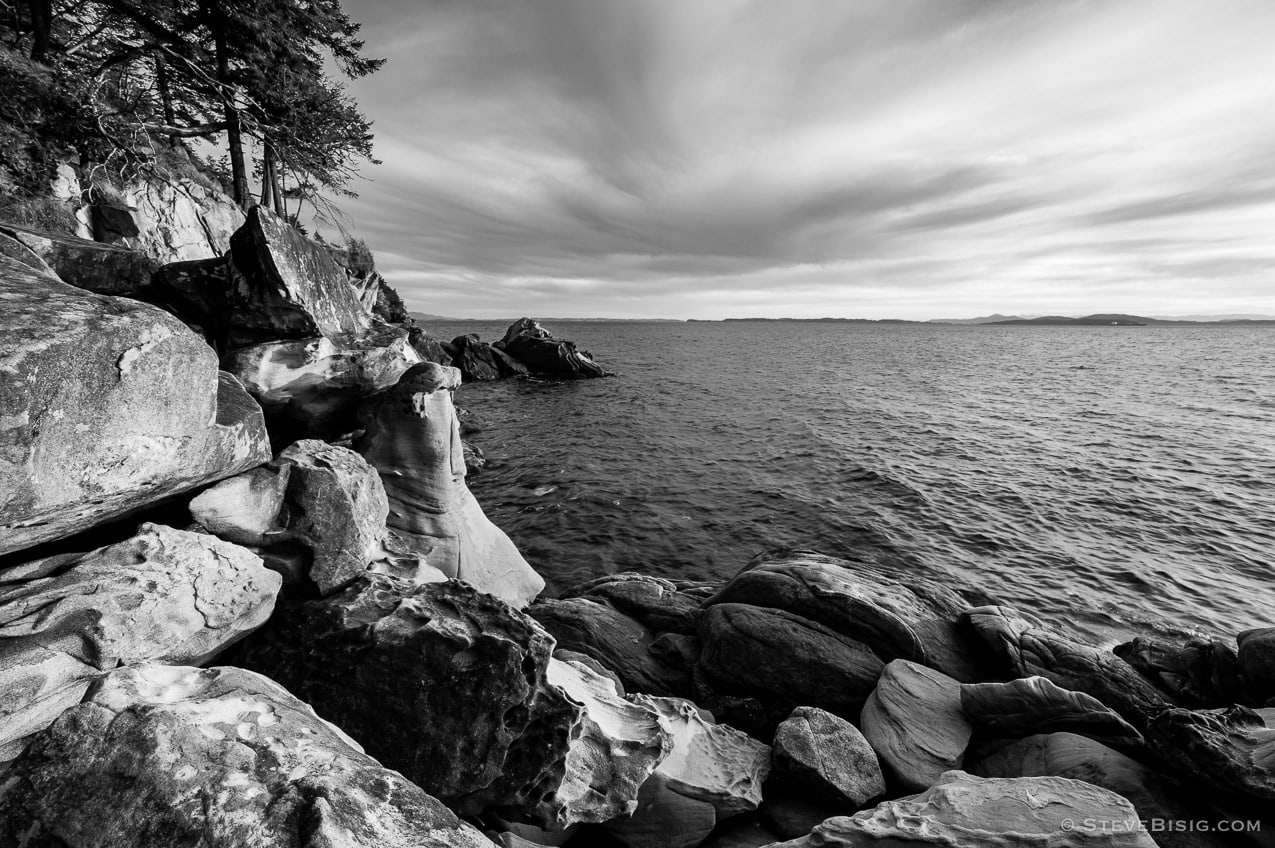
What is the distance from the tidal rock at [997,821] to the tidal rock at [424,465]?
9.58m

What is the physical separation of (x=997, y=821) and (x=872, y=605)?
5.04m

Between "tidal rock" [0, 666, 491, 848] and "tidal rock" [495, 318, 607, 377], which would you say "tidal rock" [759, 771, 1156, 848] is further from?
"tidal rock" [495, 318, 607, 377]

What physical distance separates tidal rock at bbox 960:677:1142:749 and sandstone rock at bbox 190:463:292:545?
1159cm

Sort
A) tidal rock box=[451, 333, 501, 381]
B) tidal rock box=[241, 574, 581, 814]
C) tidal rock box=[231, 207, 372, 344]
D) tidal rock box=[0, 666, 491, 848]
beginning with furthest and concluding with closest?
1. tidal rock box=[451, 333, 501, 381]
2. tidal rock box=[231, 207, 372, 344]
3. tidal rock box=[241, 574, 581, 814]
4. tidal rock box=[0, 666, 491, 848]

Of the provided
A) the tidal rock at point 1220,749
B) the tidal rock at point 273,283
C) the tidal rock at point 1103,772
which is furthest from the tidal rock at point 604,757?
the tidal rock at point 273,283

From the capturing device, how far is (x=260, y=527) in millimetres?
7301

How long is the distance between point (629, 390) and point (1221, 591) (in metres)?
42.4

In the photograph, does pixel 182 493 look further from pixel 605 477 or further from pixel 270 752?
pixel 605 477

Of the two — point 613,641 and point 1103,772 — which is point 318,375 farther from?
point 1103,772

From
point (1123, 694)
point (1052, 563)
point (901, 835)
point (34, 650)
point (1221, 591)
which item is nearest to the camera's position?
point (34, 650)

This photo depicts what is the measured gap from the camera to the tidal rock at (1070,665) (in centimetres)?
864

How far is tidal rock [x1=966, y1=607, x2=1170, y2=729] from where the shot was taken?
8.64m

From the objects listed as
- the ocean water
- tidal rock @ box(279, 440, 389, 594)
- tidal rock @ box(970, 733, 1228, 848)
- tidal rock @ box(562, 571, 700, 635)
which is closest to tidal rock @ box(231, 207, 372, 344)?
tidal rock @ box(279, 440, 389, 594)

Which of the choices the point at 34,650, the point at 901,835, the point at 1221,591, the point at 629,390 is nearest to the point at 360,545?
the point at 34,650
